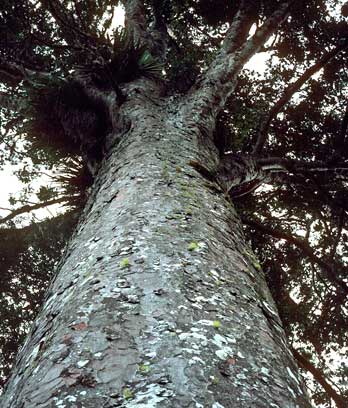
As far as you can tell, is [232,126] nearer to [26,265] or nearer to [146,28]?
[146,28]

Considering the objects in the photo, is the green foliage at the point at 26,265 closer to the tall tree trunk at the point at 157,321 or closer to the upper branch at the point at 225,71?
the upper branch at the point at 225,71

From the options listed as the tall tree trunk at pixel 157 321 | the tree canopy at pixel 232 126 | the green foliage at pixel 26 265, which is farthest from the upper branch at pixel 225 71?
the green foliage at pixel 26 265

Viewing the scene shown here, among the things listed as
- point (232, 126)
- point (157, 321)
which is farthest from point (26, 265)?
point (157, 321)

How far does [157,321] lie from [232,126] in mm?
5630

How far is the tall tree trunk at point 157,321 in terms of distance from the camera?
107 cm

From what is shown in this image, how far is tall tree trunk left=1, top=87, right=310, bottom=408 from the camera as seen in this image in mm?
1072

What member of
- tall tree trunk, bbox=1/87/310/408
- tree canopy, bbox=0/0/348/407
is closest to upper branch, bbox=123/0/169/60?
tree canopy, bbox=0/0/348/407

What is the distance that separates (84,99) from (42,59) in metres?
2.31

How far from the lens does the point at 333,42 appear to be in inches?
305

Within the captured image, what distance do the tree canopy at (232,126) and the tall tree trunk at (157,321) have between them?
9.96 feet

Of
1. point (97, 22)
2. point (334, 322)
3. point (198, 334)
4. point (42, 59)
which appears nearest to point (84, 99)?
point (42, 59)

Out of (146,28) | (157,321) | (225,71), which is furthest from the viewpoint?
(146,28)

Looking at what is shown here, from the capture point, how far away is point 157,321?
1297 mm

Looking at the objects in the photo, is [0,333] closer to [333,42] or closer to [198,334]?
[198,334]
